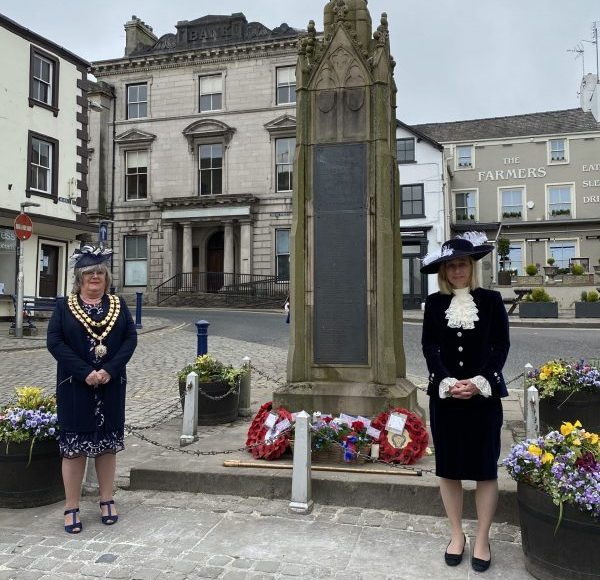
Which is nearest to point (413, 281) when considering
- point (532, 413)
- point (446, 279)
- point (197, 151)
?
point (197, 151)

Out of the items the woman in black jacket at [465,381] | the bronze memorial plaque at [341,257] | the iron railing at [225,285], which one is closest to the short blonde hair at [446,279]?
the woman in black jacket at [465,381]

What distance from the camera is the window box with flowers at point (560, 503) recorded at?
3.17 metres

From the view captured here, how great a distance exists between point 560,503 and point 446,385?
0.87m

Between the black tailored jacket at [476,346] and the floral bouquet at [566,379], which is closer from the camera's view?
the black tailored jacket at [476,346]

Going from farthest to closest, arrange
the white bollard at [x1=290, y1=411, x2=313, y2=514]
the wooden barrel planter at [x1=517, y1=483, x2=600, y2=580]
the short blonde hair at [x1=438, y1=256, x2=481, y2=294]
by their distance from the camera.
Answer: the white bollard at [x1=290, y1=411, x2=313, y2=514]
the short blonde hair at [x1=438, y1=256, x2=481, y2=294]
the wooden barrel planter at [x1=517, y1=483, x2=600, y2=580]

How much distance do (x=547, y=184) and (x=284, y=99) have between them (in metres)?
19.5

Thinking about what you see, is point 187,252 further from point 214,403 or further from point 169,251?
point 214,403

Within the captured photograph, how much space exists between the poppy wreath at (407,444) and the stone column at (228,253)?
27.7 metres

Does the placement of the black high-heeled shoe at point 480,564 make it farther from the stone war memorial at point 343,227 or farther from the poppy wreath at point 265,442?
the stone war memorial at point 343,227

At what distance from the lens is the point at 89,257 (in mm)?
4355

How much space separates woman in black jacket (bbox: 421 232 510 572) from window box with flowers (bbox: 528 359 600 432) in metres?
2.83

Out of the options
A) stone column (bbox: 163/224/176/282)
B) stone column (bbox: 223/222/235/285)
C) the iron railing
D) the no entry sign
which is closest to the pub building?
the iron railing

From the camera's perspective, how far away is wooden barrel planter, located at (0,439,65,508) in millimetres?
4555

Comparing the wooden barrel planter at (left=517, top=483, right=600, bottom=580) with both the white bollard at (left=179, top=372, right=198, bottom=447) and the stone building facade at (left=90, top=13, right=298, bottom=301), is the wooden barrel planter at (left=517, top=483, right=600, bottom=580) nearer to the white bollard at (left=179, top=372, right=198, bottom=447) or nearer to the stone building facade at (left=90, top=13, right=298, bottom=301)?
the white bollard at (left=179, top=372, right=198, bottom=447)
